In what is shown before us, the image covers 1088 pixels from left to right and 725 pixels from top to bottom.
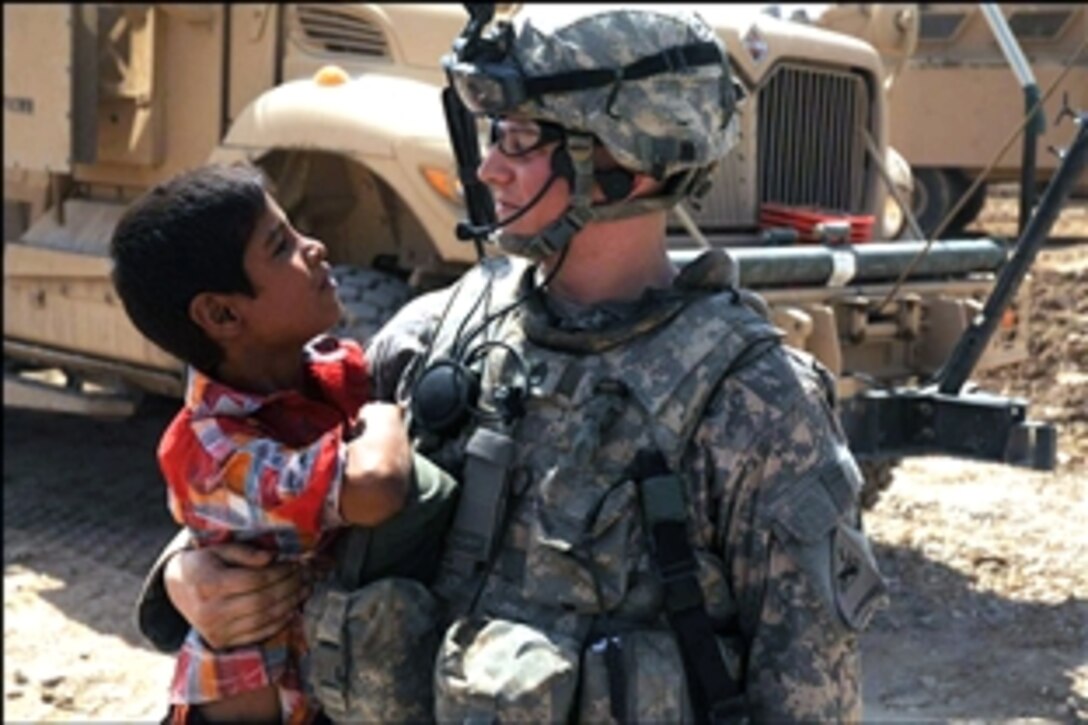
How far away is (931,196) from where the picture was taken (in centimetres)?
819

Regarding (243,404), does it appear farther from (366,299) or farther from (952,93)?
(952,93)

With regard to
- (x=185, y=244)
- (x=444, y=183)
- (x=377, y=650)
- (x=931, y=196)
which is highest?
(x=185, y=244)

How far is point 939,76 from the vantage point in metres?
8.09

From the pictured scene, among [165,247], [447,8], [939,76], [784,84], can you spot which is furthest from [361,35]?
[165,247]

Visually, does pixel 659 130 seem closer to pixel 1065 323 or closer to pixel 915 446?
pixel 1065 323

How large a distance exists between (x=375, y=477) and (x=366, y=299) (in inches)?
146

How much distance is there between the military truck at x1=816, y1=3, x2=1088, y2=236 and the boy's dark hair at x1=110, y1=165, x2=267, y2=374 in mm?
3424

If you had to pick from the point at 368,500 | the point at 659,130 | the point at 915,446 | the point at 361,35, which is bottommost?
the point at 915,446

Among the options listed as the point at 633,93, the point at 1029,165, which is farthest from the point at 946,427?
the point at 633,93

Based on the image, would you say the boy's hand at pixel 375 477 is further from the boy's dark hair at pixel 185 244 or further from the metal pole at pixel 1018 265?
the metal pole at pixel 1018 265

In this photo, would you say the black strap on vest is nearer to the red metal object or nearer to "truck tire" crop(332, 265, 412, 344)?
"truck tire" crop(332, 265, 412, 344)

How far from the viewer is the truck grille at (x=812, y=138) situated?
251 inches

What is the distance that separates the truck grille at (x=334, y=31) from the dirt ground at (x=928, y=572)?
1.89 meters

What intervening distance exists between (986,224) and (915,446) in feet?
5.47
